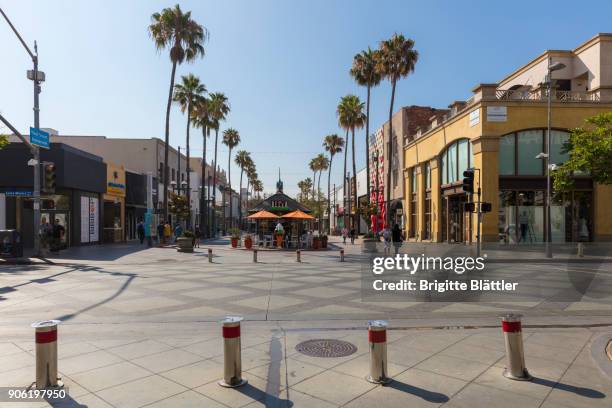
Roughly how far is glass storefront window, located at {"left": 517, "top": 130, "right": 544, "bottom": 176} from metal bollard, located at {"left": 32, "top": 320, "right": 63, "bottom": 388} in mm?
28507

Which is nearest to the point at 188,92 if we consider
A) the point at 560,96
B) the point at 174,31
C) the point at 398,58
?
the point at 174,31

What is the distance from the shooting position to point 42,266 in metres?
17.8

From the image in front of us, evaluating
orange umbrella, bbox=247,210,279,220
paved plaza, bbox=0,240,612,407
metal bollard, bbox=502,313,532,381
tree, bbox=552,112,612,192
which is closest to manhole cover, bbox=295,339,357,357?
paved plaza, bbox=0,240,612,407

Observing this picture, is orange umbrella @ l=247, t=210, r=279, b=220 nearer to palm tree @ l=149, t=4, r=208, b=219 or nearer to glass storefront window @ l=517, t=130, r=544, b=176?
palm tree @ l=149, t=4, r=208, b=219

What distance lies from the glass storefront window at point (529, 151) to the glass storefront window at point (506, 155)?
47cm

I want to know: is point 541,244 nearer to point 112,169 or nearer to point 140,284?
point 140,284

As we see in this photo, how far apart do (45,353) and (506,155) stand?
92.5ft

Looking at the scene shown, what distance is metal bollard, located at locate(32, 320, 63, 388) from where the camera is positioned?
188 inches

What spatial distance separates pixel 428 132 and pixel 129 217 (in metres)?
28.0

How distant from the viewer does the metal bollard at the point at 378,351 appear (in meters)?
5.07

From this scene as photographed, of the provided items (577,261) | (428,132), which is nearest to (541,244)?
(577,261)

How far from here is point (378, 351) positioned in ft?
16.8

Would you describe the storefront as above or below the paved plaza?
above

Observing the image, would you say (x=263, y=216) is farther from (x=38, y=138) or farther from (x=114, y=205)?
(x=38, y=138)
